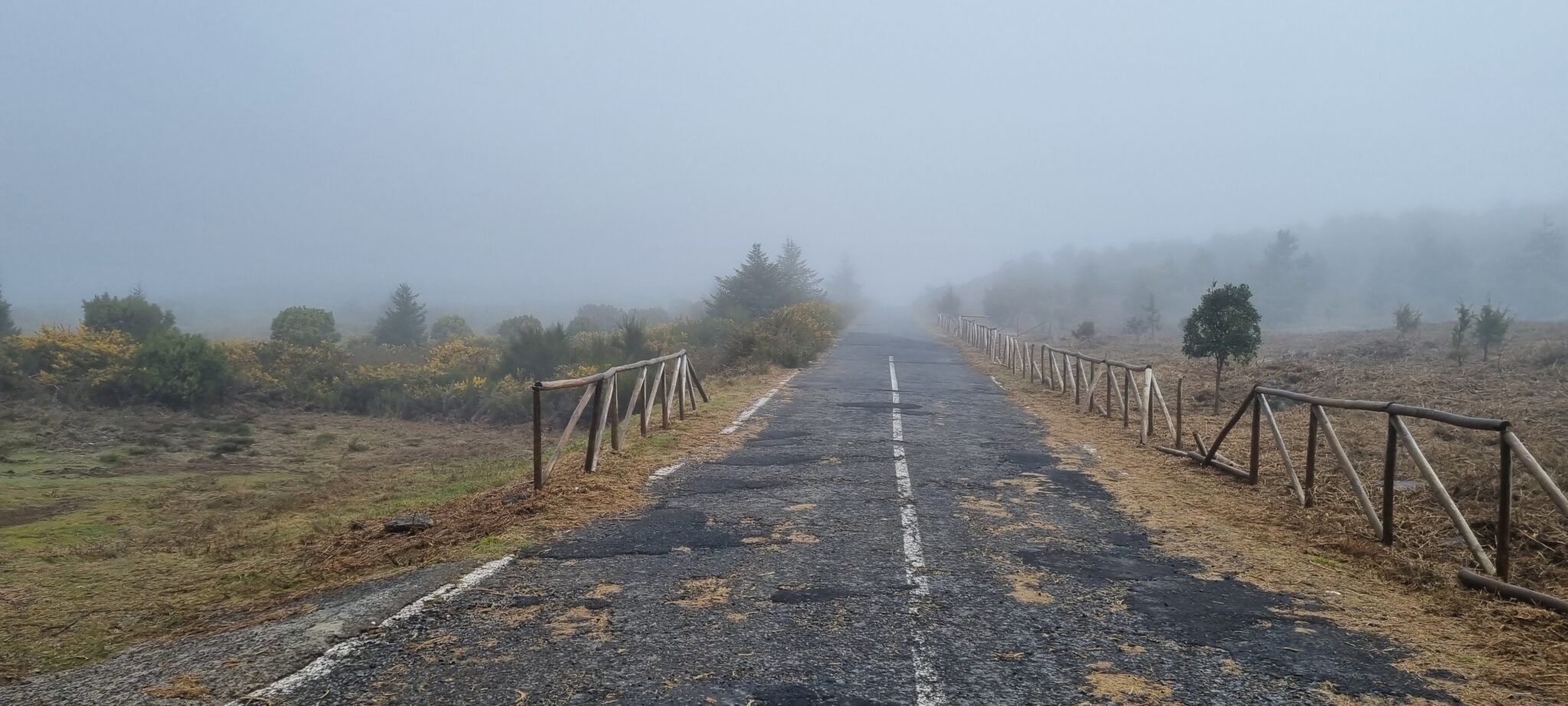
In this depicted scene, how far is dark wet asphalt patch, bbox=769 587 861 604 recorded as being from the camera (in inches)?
202

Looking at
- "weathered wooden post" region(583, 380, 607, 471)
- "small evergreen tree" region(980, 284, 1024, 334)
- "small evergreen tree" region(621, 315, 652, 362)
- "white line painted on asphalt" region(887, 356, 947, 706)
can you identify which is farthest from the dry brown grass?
"small evergreen tree" region(980, 284, 1024, 334)

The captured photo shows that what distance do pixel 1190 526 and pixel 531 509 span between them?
5.54 meters

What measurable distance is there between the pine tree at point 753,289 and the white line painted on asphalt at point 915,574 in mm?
27984

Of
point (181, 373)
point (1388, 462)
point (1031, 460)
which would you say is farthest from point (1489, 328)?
point (181, 373)

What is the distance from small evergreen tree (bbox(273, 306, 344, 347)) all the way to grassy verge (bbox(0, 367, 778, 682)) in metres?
8.27

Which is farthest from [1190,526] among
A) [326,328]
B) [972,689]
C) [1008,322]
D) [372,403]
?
[1008,322]

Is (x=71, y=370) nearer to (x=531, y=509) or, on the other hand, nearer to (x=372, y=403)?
(x=372, y=403)

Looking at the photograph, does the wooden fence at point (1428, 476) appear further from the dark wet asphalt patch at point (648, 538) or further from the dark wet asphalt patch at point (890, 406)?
the dark wet asphalt patch at point (890, 406)

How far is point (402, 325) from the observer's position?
41.0 metres

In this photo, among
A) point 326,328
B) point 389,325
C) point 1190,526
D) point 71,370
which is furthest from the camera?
point 389,325

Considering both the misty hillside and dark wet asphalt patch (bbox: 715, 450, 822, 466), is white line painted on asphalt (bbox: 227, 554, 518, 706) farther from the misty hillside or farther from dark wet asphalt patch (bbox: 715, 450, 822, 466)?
the misty hillside

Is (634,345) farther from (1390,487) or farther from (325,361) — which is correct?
(1390,487)

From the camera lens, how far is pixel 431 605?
496 cm

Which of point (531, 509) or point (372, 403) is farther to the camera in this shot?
point (372, 403)
